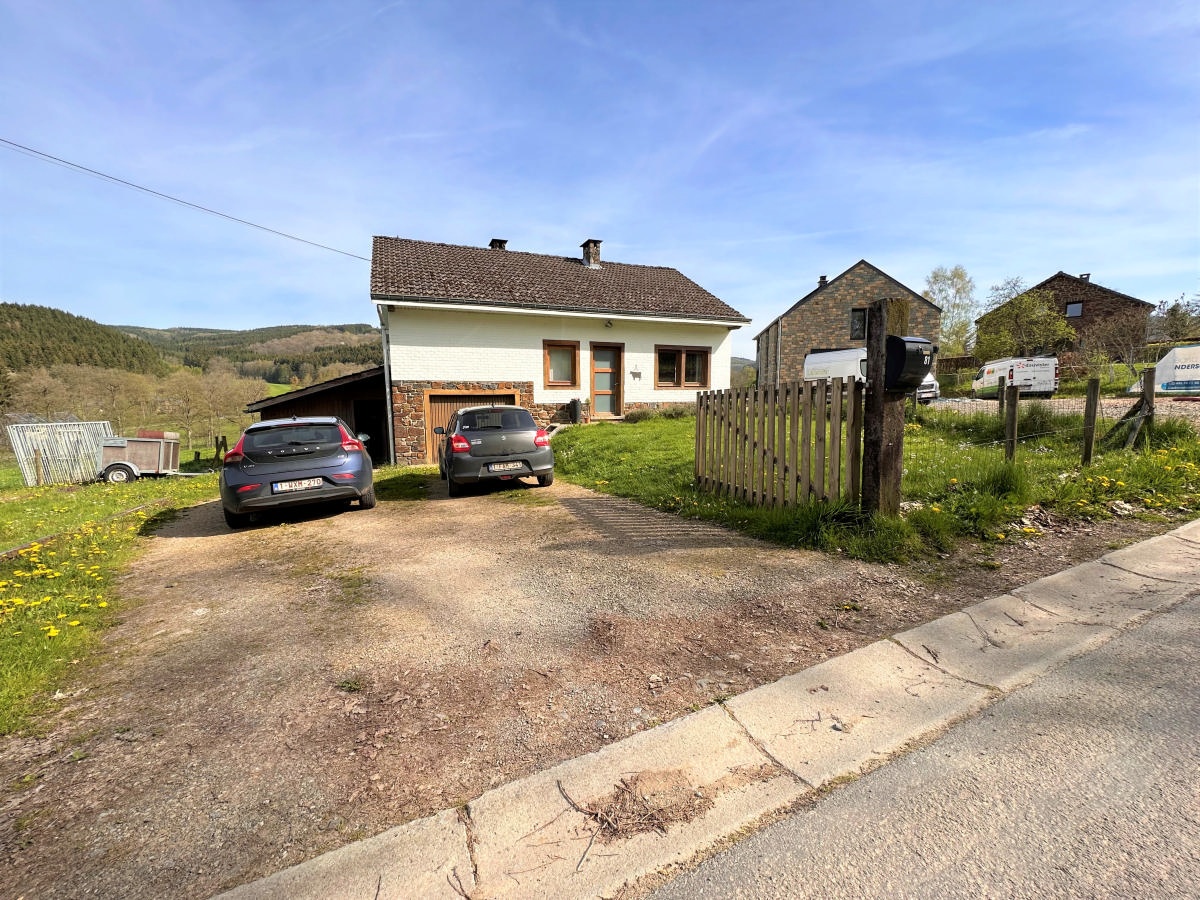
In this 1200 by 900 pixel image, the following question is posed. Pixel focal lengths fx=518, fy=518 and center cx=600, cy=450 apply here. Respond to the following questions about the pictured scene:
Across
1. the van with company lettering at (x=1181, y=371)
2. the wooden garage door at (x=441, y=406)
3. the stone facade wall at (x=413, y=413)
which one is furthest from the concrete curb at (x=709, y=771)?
the van with company lettering at (x=1181, y=371)

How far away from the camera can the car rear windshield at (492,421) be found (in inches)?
336

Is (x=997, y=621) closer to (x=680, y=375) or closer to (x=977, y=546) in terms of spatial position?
(x=977, y=546)

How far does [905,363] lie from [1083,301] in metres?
47.1

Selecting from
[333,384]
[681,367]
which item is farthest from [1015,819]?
[333,384]

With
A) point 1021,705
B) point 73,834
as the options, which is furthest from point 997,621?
point 73,834

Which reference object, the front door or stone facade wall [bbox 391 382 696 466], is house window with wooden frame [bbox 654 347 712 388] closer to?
the front door

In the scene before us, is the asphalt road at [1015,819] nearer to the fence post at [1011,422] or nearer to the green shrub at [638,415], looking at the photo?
the fence post at [1011,422]

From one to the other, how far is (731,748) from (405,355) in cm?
1437

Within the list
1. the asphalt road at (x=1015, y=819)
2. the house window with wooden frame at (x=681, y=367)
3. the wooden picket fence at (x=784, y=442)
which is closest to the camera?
the asphalt road at (x=1015, y=819)

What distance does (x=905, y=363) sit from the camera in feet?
14.0

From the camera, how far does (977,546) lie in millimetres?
4500

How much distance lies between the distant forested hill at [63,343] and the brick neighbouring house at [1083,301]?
77.1 metres

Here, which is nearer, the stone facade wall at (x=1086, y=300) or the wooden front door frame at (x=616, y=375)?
the wooden front door frame at (x=616, y=375)

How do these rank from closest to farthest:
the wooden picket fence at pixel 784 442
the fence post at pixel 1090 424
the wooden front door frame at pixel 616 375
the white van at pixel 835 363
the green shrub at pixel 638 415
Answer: the wooden picket fence at pixel 784 442, the fence post at pixel 1090 424, the green shrub at pixel 638 415, the wooden front door frame at pixel 616 375, the white van at pixel 835 363
